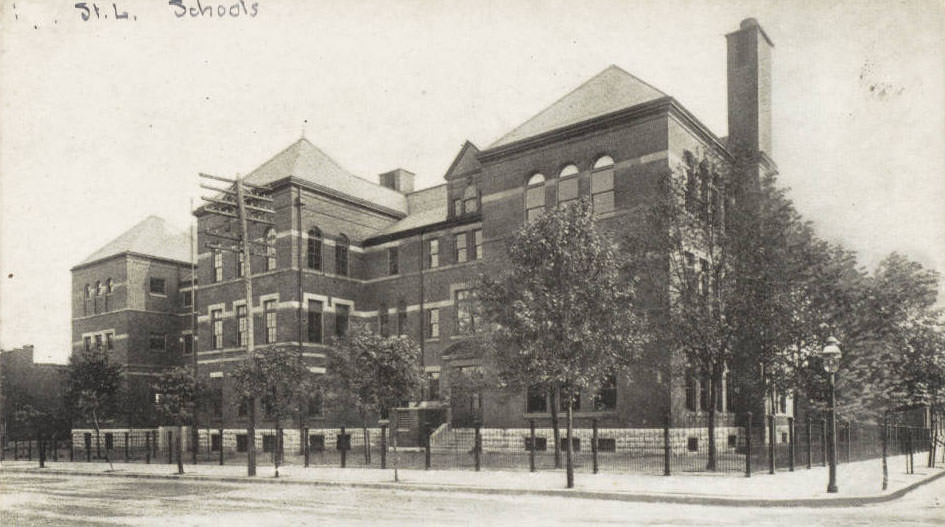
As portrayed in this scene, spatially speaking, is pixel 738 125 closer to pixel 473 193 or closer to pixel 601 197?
pixel 601 197

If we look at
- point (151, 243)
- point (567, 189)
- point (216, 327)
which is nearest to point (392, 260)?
point (216, 327)

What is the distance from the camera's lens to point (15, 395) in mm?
50344

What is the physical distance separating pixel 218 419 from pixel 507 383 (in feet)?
81.8

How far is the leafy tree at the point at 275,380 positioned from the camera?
2488cm

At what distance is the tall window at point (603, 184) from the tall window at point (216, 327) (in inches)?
857

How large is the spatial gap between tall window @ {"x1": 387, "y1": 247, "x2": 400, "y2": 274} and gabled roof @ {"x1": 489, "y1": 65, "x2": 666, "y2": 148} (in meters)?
9.36

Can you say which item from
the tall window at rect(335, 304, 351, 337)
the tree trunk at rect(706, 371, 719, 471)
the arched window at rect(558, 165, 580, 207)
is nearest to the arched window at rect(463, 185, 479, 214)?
the arched window at rect(558, 165, 580, 207)

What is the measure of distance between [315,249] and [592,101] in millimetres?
15905

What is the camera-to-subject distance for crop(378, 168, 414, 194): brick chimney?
161 ft

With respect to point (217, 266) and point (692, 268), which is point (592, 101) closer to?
point (692, 268)

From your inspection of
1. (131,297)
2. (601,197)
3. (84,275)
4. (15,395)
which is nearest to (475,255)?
(601,197)

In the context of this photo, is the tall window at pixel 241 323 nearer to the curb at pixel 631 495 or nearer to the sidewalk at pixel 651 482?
the sidewalk at pixel 651 482

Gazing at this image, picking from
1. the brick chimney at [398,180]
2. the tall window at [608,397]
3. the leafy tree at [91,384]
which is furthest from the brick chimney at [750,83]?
A: the leafy tree at [91,384]

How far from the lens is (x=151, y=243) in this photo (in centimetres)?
4950
